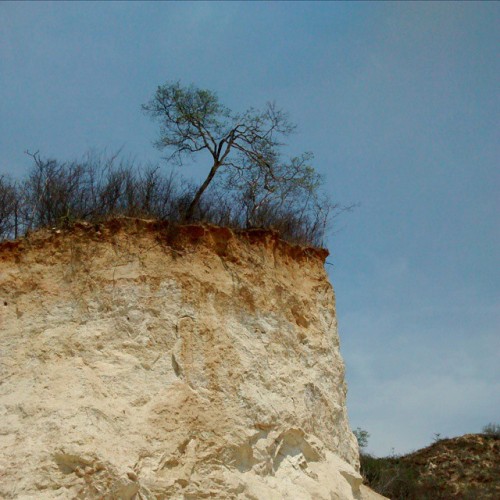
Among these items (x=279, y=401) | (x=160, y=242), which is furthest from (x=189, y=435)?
(x=160, y=242)

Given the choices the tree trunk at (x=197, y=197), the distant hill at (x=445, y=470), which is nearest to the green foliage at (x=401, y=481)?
the distant hill at (x=445, y=470)

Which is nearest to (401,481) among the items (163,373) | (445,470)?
(445,470)

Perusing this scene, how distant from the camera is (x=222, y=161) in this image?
14023mm

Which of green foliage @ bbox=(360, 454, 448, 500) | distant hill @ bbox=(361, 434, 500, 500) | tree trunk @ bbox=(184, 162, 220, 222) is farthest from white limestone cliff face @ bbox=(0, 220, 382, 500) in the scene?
distant hill @ bbox=(361, 434, 500, 500)

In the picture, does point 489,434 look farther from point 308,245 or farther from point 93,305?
point 93,305

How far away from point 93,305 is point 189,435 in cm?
263

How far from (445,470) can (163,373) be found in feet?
69.4

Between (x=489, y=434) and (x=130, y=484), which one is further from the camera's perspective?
(x=489, y=434)

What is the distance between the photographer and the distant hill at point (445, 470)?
25.2m

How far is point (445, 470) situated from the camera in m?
28.8

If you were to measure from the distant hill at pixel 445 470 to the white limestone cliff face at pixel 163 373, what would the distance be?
11.7 metres

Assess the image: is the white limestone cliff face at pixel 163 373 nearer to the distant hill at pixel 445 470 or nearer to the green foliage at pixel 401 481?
the green foliage at pixel 401 481

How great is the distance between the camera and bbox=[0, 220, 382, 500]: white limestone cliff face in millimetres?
9812

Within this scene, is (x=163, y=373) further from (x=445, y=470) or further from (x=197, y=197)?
(x=445, y=470)
